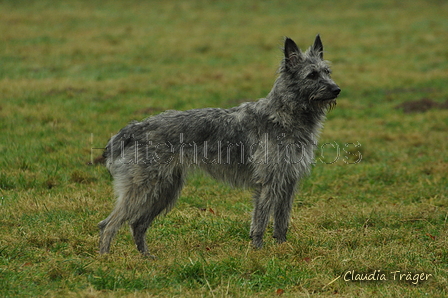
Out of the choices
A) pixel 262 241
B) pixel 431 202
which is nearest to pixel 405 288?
pixel 262 241

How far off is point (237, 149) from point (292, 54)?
151 cm

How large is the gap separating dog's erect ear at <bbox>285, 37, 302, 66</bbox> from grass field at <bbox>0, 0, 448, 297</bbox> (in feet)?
1.57

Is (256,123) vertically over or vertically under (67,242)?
over

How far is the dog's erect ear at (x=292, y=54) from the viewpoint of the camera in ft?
24.4

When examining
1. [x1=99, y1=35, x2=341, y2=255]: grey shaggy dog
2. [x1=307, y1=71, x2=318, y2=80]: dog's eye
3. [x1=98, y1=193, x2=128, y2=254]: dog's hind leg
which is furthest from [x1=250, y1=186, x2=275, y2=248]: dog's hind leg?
[x1=98, y1=193, x2=128, y2=254]: dog's hind leg

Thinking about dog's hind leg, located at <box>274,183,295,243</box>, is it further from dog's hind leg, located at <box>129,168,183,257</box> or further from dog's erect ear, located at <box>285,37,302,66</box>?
dog's erect ear, located at <box>285,37,302,66</box>

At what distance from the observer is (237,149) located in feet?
24.3

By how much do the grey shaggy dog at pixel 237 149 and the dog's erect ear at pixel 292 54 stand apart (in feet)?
0.04

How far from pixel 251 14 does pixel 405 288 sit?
33.1m

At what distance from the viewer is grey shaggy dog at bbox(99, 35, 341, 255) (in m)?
7.11

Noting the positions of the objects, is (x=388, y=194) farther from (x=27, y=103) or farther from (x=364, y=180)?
(x=27, y=103)

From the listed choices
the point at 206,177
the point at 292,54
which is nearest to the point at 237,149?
the point at 206,177

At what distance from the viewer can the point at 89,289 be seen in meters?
5.45

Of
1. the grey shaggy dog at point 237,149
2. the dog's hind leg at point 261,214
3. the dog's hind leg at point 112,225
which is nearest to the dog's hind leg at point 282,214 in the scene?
the grey shaggy dog at point 237,149
